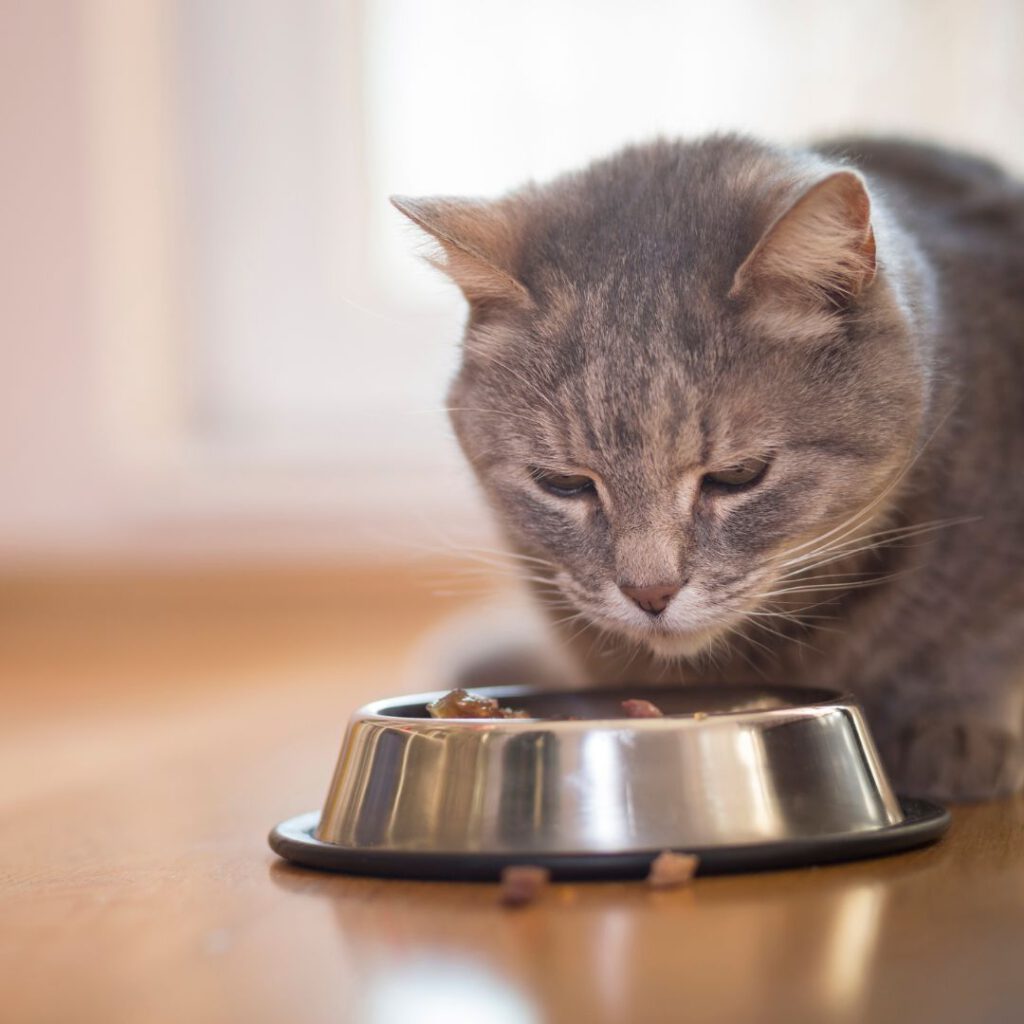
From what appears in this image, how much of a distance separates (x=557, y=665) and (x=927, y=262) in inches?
27.7

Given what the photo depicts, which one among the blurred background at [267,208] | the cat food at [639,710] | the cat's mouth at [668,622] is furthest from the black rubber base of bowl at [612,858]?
the blurred background at [267,208]

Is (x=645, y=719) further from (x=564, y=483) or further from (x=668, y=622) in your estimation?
(x=564, y=483)

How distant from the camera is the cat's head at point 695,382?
1.29m

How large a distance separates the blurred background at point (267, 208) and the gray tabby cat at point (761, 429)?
1847 mm

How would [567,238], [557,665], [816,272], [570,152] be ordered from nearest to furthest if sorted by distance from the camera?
[816,272]
[567,238]
[557,665]
[570,152]

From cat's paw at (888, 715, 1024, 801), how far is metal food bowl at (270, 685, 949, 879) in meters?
0.33

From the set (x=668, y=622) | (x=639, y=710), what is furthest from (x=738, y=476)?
(x=639, y=710)

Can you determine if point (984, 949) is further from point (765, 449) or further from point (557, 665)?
point (557, 665)

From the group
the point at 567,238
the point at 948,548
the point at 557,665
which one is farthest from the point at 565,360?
the point at 557,665

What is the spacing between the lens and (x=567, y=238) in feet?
4.79

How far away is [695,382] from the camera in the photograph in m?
1.29

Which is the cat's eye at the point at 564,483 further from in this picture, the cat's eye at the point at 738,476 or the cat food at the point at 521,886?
the cat food at the point at 521,886

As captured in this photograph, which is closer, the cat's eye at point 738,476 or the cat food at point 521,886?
the cat food at point 521,886

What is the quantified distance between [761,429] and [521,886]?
1.77 feet
